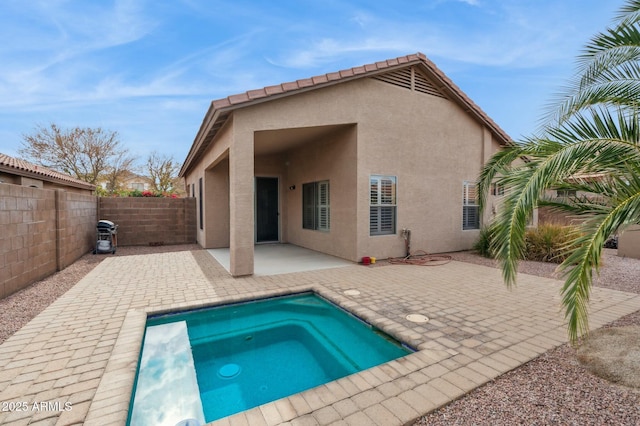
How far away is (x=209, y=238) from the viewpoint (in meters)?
12.3

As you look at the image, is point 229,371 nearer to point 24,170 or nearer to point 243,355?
point 243,355

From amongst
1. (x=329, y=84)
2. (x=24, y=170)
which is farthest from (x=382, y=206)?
(x=24, y=170)

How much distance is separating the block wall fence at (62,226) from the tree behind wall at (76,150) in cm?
1799

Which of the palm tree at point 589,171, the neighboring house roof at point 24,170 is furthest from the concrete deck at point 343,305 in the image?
the neighboring house roof at point 24,170

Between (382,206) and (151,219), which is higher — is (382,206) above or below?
above

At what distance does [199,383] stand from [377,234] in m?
6.95

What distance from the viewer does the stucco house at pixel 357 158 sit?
7.48 meters

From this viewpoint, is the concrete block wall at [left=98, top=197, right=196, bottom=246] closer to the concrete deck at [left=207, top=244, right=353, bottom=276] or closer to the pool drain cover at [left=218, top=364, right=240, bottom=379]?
the concrete deck at [left=207, top=244, right=353, bottom=276]

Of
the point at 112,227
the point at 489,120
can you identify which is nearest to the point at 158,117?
the point at 112,227

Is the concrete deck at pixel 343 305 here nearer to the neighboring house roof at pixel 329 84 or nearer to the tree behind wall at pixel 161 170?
the neighboring house roof at pixel 329 84

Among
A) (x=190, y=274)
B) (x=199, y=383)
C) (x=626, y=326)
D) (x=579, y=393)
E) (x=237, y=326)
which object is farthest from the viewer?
(x=190, y=274)

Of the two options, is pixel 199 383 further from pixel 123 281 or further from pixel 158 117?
pixel 158 117

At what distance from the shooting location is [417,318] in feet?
15.9

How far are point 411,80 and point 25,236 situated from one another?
36.6 ft
